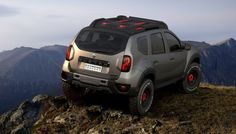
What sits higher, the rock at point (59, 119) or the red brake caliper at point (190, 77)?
A: the red brake caliper at point (190, 77)

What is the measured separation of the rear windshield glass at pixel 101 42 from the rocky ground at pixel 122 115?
1660 mm

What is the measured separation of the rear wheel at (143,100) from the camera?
33.4ft

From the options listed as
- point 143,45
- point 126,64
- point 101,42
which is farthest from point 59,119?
point 143,45

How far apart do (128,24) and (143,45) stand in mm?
966

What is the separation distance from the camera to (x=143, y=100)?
10680 millimetres

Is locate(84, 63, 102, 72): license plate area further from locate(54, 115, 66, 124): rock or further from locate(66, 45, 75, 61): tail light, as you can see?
locate(54, 115, 66, 124): rock

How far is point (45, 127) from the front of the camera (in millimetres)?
11242

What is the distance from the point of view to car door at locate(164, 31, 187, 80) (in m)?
11.5

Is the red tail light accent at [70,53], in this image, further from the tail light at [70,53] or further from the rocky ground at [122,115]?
the rocky ground at [122,115]

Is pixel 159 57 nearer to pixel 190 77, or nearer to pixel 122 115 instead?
pixel 122 115

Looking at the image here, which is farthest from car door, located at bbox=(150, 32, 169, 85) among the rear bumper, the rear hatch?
the rear bumper

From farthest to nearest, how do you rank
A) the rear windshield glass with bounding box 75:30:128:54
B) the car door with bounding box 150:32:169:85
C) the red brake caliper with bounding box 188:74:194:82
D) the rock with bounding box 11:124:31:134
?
the red brake caliper with bounding box 188:74:194:82, the rock with bounding box 11:124:31:134, the car door with bounding box 150:32:169:85, the rear windshield glass with bounding box 75:30:128:54

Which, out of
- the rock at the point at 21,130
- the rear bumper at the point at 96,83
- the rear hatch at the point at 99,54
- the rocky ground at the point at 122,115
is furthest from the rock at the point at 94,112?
the rock at the point at 21,130

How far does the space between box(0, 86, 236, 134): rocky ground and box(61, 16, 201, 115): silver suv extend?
43 centimetres
